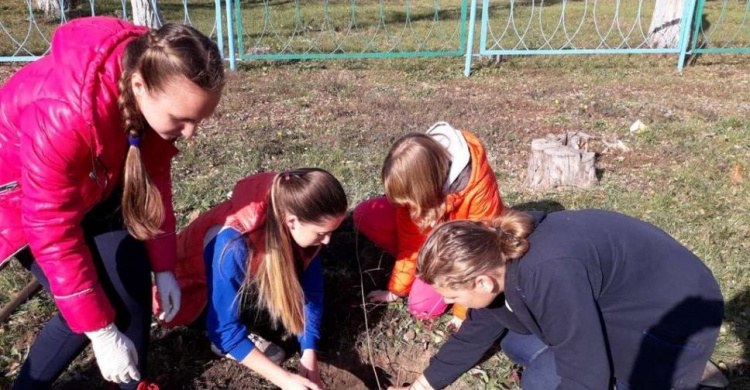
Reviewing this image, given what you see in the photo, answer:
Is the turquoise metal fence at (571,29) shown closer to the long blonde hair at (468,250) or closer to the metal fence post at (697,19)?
the metal fence post at (697,19)

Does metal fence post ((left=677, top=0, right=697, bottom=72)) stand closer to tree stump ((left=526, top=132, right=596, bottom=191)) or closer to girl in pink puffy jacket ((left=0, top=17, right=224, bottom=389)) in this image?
tree stump ((left=526, top=132, right=596, bottom=191))

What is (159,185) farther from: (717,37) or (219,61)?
(717,37)

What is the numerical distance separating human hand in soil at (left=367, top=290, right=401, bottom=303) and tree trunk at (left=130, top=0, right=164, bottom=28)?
201 inches

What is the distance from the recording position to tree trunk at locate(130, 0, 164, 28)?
Result: 6.89 metres

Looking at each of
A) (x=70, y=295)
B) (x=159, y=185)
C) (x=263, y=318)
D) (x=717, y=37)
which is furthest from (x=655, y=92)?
(x=70, y=295)

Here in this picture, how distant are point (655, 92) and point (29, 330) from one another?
6.09 metres

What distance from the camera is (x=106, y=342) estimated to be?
6.00ft

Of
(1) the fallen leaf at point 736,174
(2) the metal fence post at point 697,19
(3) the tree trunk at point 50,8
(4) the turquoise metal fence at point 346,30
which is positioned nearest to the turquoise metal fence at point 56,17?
(3) the tree trunk at point 50,8

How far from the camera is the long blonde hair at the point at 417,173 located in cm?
245

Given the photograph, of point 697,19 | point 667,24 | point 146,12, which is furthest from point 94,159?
point 667,24

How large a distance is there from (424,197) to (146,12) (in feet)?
18.3

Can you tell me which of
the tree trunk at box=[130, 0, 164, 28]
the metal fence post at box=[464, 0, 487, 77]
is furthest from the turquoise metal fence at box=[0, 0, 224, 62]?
the metal fence post at box=[464, 0, 487, 77]

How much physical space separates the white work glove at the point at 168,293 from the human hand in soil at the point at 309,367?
1.70 feet

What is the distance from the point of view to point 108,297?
1.94 metres
